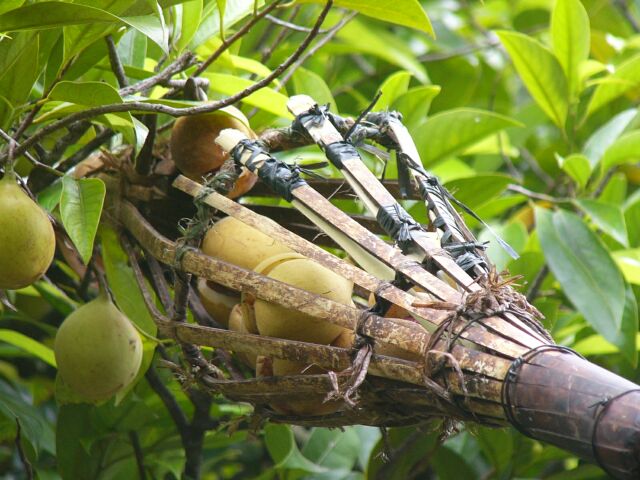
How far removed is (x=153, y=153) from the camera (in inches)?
33.9

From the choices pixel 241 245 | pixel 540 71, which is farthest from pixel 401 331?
pixel 540 71

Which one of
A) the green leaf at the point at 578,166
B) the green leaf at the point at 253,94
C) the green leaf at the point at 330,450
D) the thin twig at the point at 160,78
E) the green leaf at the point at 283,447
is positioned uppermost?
the thin twig at the point at 160,78

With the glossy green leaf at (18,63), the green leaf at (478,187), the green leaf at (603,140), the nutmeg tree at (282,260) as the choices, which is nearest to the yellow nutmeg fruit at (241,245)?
the nutmeg tree at (282,260)

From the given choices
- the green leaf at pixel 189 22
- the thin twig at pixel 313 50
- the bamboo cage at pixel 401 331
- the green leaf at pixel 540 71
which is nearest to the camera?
the bamboo cage at pixel 401 331

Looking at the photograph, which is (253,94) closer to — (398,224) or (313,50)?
(313,50)

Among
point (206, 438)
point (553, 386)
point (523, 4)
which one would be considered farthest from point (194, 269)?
point (523, 4)

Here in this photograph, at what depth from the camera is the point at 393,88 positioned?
3.79 feet

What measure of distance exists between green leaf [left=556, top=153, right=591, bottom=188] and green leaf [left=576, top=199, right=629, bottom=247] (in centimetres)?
5

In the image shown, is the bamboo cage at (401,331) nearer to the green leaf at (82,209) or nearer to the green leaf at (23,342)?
the green leaf at (82,209)

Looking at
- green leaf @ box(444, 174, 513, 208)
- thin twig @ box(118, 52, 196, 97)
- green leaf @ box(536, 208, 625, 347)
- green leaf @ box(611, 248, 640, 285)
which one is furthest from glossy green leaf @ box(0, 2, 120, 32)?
green leaf @ box(611, 248, 640, 285)

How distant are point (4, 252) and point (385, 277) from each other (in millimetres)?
281

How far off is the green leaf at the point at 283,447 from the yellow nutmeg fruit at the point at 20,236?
467 mm

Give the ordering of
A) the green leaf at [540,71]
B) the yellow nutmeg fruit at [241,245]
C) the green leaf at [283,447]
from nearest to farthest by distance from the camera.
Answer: the yellow nutmeg fruit at [241,245]
the green leaf at [283,447]
the green leaf at [540,71]

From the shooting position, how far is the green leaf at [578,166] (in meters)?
1.10
